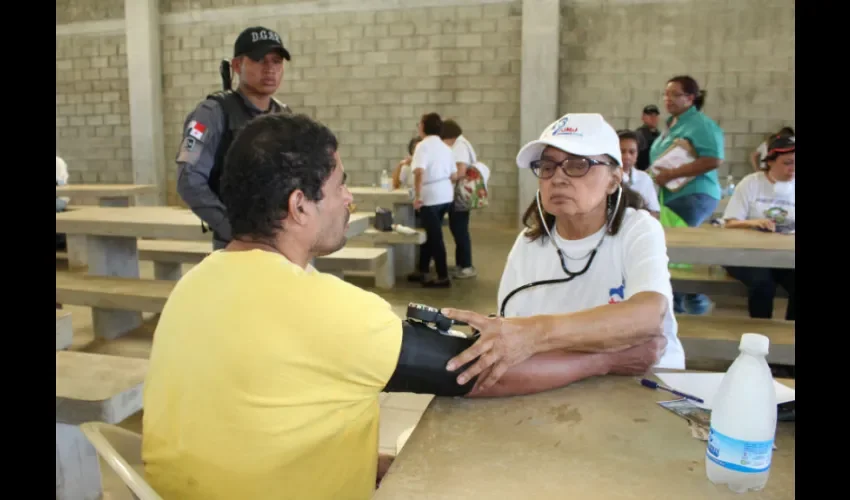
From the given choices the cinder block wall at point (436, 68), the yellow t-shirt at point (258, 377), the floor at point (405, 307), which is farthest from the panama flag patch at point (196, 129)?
the cinder block wall at point (436, 68)

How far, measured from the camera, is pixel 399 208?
5496 millimetres

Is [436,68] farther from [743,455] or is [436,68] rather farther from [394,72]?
[743,455]

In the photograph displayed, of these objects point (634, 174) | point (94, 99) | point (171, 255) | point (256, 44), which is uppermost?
point (94, 99)

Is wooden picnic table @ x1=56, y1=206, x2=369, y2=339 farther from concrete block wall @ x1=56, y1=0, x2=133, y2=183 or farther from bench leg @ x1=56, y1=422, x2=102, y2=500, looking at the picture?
concrete block wall @ x1=56, y1=0, x2=133, y2=183

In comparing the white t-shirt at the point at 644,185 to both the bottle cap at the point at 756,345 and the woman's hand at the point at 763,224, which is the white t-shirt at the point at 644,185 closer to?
the woman's hand at the point at 763,224

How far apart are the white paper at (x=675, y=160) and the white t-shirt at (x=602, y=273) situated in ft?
7.01

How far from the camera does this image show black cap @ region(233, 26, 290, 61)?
2.44 meters

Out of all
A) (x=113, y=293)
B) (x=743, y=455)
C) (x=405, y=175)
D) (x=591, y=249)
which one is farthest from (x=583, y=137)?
(x=405, y=175)

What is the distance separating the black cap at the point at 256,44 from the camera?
8.01ft

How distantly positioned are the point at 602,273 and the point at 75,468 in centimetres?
185

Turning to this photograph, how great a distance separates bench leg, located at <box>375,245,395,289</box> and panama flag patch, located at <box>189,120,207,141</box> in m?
2.76

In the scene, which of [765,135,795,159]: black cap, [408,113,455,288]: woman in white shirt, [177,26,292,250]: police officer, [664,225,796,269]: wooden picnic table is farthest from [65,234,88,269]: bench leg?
[765,135,795,159]: black cap
